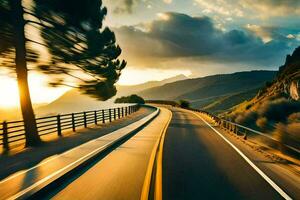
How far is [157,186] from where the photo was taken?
25.5 ft

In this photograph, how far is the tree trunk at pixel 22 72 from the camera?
1684 cm

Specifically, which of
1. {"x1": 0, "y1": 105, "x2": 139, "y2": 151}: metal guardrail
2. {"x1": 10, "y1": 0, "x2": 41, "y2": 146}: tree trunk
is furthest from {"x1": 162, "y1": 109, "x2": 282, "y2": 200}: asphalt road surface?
{"x1": 0, "y1": 105, "x2": 139, "y2": 151}: metal guardrail

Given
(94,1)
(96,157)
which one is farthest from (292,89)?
(96,157)

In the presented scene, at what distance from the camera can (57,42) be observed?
63.0ft

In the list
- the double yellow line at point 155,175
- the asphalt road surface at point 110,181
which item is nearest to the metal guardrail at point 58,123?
the asphalt road surface at point 110,181

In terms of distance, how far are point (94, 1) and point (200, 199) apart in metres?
16.5

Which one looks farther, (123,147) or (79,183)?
(123,147)

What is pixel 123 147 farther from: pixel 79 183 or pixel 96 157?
pixel 79 183

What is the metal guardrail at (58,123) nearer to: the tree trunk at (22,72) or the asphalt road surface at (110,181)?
the tree trunk at (22,72)

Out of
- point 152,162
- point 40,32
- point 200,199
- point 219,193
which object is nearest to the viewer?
point 200,199

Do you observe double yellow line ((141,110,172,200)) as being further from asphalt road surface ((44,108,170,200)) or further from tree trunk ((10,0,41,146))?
tree trunk ((10,0,41,146))

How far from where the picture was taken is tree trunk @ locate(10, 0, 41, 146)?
16.8m

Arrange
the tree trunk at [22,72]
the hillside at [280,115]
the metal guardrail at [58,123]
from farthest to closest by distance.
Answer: the tree trunk at [22,72] < the metal guardrail at [58,123] < the hillside at [280,115]

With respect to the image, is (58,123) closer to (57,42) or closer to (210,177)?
(57,42)
